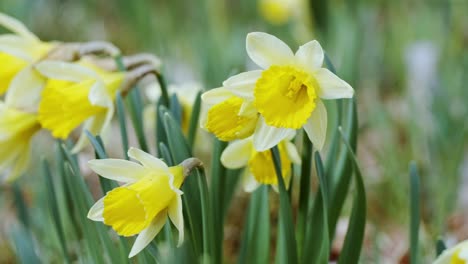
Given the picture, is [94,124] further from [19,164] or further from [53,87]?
[19,164]

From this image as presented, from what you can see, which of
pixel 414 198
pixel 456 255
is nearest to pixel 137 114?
pixel 414 198

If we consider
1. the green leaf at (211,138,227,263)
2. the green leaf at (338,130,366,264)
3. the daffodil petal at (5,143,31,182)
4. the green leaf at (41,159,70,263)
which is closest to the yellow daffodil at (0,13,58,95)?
the daffodil petal at (5,143,31,182)

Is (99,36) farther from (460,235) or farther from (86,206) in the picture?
(86,206)

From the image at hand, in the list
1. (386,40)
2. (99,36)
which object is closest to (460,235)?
(386,40)

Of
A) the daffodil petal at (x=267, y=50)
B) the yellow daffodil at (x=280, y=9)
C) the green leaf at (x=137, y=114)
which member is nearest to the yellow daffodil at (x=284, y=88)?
the daffodil petal at (x=267, y=50)

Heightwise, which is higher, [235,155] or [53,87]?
[53,87]

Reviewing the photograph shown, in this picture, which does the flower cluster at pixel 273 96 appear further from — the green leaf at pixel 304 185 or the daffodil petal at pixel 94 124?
the daffodil petal at pixel 94 124
